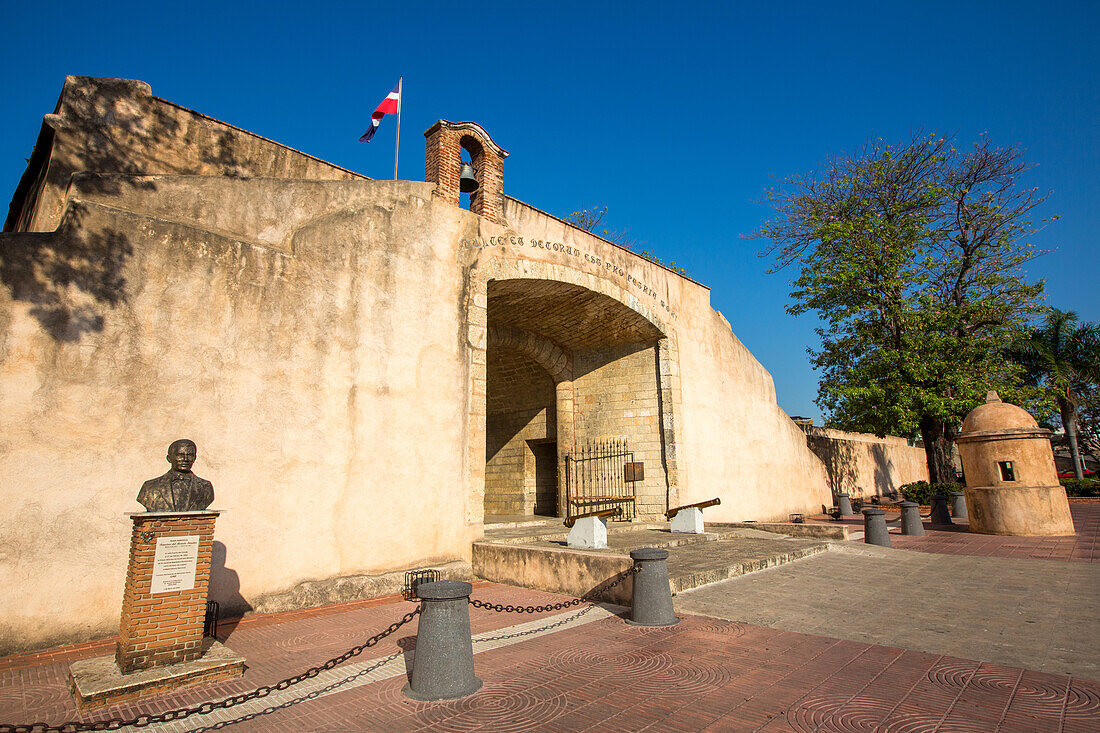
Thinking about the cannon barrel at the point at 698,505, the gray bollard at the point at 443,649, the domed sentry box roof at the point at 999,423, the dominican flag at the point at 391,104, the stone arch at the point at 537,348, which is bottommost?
the gray bollard at the point at 443,649

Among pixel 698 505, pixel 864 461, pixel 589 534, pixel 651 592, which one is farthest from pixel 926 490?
pixel 651 592

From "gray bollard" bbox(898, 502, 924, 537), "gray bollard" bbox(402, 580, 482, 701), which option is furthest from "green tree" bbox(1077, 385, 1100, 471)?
"gray bollard" bbox(402, 580, 482, 701)

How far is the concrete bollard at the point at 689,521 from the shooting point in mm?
9258

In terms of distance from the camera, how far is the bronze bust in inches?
163

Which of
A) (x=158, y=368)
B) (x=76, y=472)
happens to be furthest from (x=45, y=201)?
(x=76, y=472)

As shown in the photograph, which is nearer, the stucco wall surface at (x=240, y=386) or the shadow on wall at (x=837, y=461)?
the stucco wall surface at (x=240, y=386)

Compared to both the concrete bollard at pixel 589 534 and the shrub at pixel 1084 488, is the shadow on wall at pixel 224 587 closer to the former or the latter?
the concrete bollard at pixel 589 534

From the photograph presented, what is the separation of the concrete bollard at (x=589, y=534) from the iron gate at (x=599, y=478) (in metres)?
4.23

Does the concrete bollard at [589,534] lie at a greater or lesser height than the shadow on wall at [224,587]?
greater

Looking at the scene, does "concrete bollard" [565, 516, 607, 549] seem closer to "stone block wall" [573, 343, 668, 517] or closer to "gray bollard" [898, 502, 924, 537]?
"stone block wall" [573, 343, 668, 517]

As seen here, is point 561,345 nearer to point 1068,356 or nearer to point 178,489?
point 178,489

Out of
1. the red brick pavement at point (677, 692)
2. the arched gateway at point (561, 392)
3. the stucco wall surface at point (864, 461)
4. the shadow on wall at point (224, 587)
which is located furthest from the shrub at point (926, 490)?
the shadow on wall at point (224, 587)

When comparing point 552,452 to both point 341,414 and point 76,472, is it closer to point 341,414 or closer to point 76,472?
point 341,414

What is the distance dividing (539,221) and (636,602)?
6.90 metres
